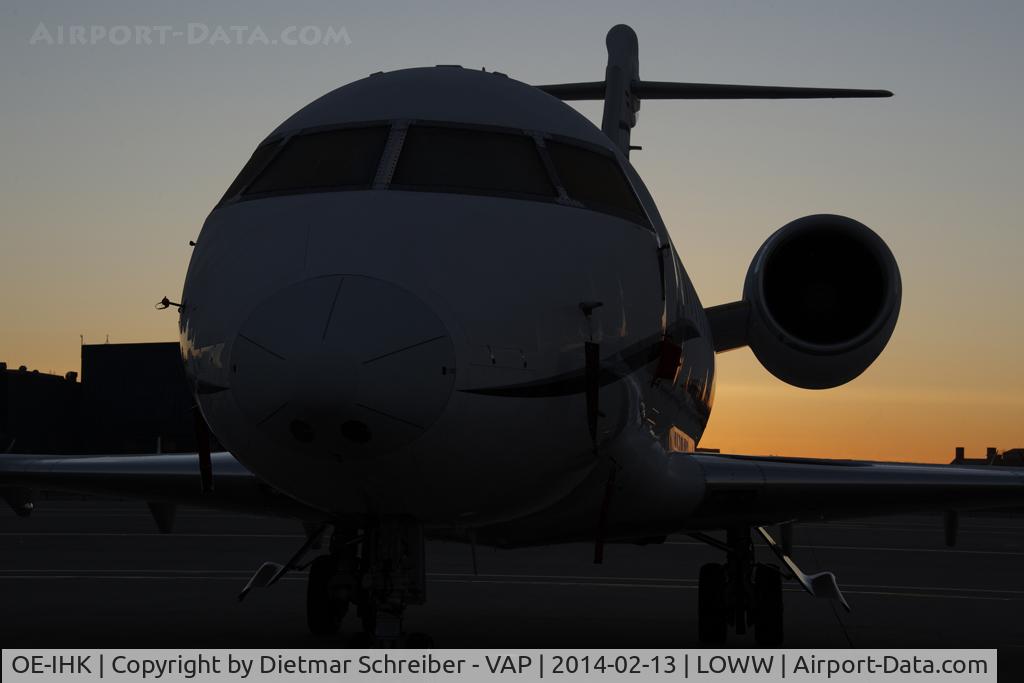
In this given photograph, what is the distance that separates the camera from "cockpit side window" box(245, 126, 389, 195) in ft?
20.1

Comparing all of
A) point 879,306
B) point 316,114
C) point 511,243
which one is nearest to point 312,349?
point 511,243

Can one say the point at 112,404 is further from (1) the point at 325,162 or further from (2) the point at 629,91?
(1) the point at 325,162

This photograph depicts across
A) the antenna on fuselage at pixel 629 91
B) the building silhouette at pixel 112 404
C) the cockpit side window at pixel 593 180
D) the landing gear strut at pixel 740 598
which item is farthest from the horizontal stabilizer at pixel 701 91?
the building silhouette at pixel 112 404

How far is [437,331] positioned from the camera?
503 cm

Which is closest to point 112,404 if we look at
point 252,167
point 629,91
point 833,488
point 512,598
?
point 629,91

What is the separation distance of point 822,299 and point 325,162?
554 centimetres

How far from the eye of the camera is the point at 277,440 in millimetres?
5090

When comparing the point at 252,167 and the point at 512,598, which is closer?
the point at 252,167

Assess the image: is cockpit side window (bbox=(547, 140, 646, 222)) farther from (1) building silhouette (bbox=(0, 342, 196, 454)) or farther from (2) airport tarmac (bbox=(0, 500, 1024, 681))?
(1) building silhouette (bbox=(0, 342, 196, 454))

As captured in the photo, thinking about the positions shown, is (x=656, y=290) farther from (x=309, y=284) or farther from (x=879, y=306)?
(x=879, y=306)

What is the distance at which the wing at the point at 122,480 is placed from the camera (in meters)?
9.61

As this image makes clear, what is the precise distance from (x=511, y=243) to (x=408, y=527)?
1.33 m

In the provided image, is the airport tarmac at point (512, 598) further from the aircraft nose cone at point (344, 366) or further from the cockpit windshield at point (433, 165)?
the aircraft nose cone at point (344, 366)

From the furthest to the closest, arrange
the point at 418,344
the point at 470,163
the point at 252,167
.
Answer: the point at 252,167, the point at 470,163, the point at 418,344
